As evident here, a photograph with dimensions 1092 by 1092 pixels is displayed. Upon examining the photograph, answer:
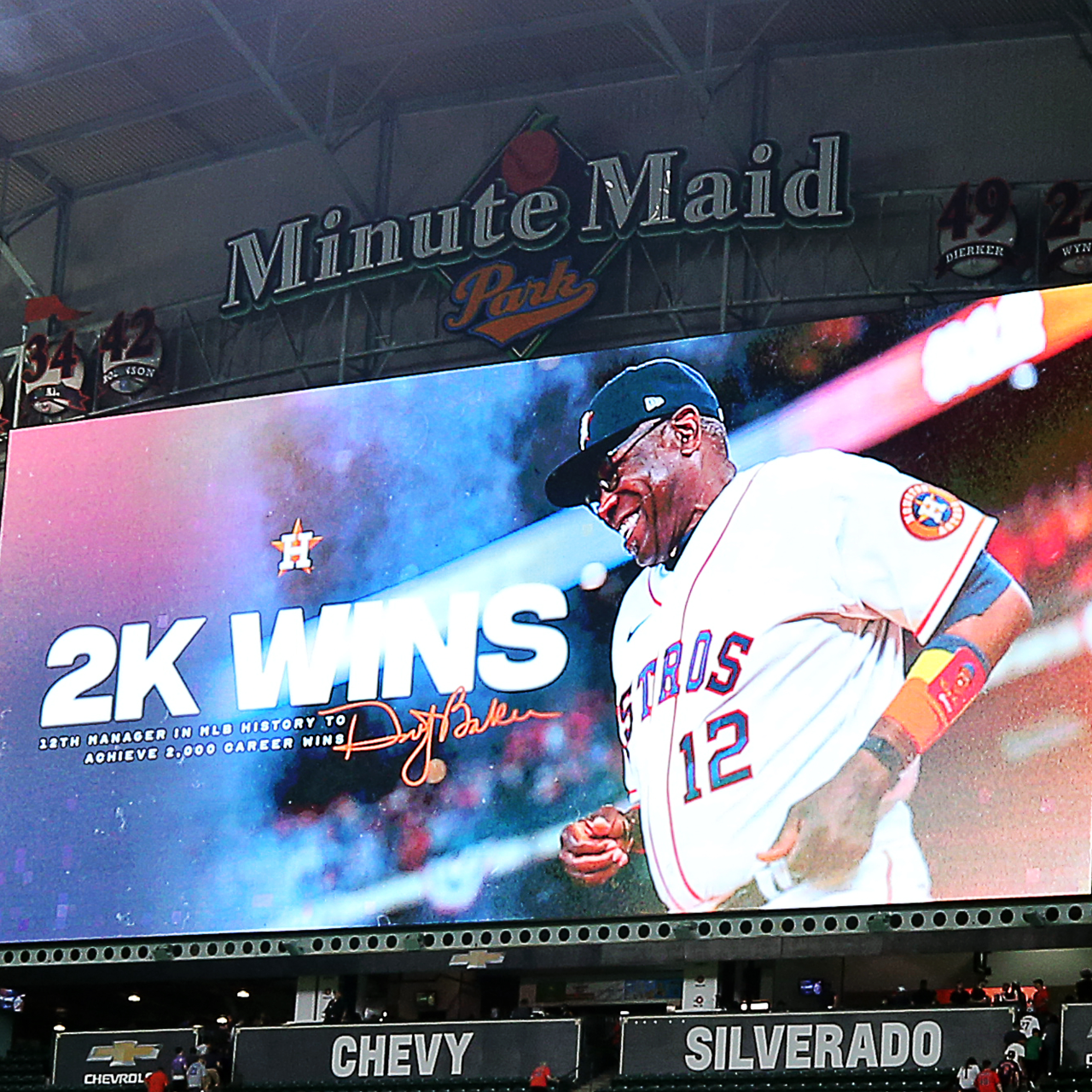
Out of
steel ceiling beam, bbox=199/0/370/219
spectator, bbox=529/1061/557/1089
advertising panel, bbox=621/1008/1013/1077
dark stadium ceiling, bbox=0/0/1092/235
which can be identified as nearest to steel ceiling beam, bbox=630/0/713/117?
dark stadium ceiling, bbox=0/0/1092/235

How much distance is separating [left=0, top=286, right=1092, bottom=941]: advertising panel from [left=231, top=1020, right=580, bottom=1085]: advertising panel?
1.08 meters

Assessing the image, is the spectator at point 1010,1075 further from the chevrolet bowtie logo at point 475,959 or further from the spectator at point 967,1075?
the chevrolet bowtie logo at point 475,959

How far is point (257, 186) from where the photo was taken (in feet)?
92.5

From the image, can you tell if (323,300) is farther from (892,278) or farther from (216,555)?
(892,278)

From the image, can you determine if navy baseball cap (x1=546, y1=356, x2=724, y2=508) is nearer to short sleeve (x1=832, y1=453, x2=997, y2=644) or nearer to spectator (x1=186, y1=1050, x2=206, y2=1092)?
short sleeve (x1=832, y1=453, x2=997, y2=644)

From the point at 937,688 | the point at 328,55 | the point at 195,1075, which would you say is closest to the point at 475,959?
the point at 195,1075

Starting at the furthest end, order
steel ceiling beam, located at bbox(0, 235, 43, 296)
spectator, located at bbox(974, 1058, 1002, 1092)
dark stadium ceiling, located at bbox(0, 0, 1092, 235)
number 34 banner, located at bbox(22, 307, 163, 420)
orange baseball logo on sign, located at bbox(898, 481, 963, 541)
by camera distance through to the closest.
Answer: steel ceiling beam, located at bbox(0, 235, 43, 296) < number 34 banner, located at bbox(22, 307, 163, 420) < dark stadium ceiling, located at bbox(0, 0, 1092, 235) < orange baseball logo on sign, located at bbox(898, 481, 963, 541) < spectator, located at bbox(974, 1058, 1002, 1092)

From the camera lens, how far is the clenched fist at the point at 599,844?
67.8ft

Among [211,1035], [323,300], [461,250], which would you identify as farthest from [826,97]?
[211,1035]

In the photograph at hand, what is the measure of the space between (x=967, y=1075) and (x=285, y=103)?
42.5 feet

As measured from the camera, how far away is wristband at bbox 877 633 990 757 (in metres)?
19.5

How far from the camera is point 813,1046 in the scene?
1975cm

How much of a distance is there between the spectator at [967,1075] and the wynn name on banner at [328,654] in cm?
517
